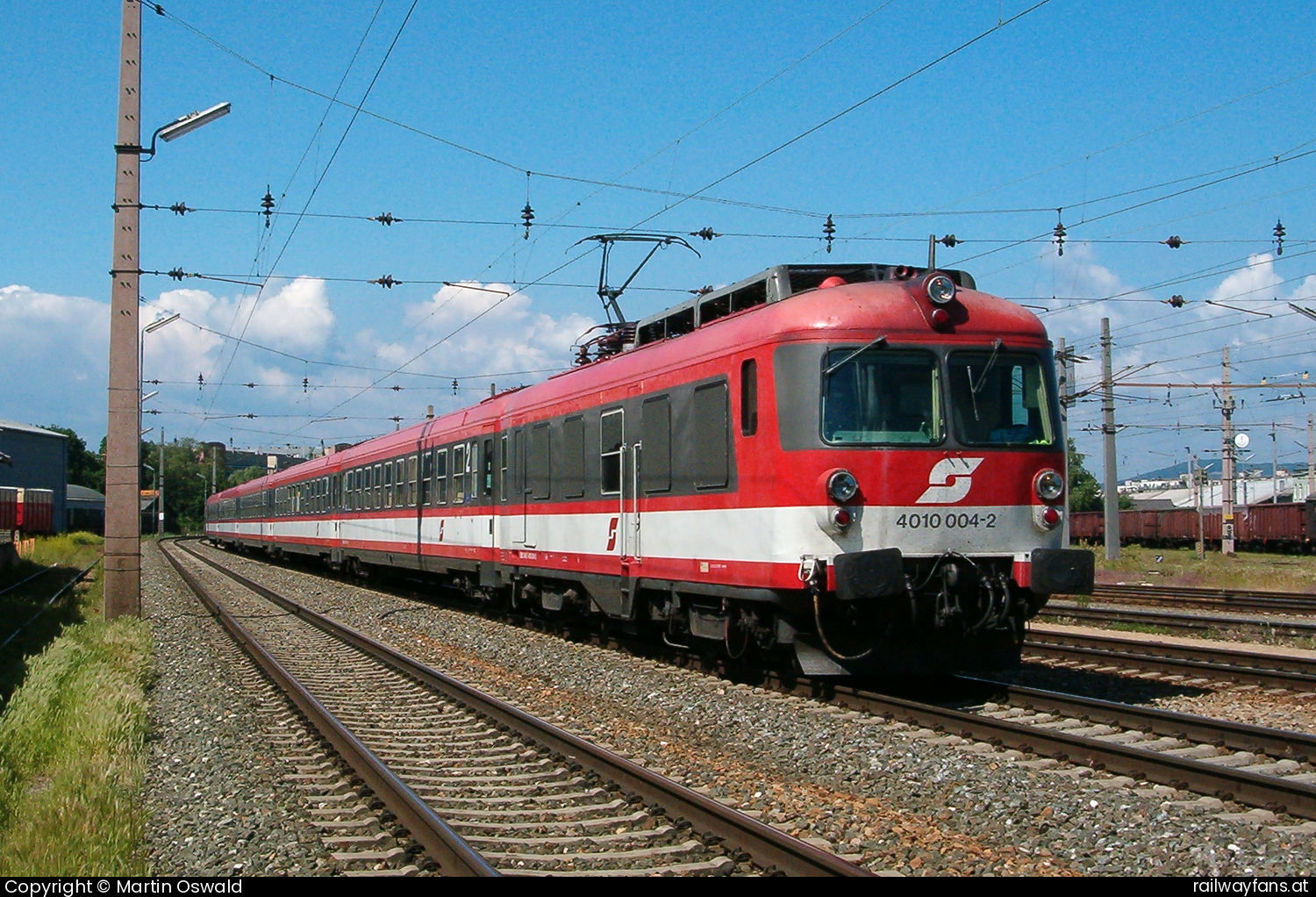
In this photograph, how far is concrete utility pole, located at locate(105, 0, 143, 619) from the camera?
1758cm

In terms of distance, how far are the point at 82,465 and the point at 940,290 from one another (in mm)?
129451

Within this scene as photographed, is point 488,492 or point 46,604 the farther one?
point 46,604

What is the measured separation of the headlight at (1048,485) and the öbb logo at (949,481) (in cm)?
58

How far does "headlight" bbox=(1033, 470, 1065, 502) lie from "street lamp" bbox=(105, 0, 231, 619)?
515 inches

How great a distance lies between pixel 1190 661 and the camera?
12.0 metres

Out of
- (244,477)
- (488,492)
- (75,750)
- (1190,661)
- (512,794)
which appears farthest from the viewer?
(244,477)

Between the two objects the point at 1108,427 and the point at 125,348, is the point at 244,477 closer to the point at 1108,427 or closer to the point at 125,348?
the point at 1108,427

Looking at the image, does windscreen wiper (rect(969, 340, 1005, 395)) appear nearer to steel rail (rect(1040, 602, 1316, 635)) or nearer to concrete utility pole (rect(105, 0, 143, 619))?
steel rail (rect(1040, 602, 1316, 635))

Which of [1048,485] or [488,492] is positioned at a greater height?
[488,492]

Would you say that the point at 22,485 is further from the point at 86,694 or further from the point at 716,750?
the point at 716,750

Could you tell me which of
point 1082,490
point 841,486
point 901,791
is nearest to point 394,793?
point 901,791

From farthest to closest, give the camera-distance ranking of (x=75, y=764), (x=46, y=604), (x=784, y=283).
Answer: (x=46, y=604)
(x=784, y=283)
(x=75, y=764)

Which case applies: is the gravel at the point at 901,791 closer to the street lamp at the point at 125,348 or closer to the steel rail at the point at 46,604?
the street lamp at the point at 125,348

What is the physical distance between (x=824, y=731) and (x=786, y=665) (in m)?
2.49
